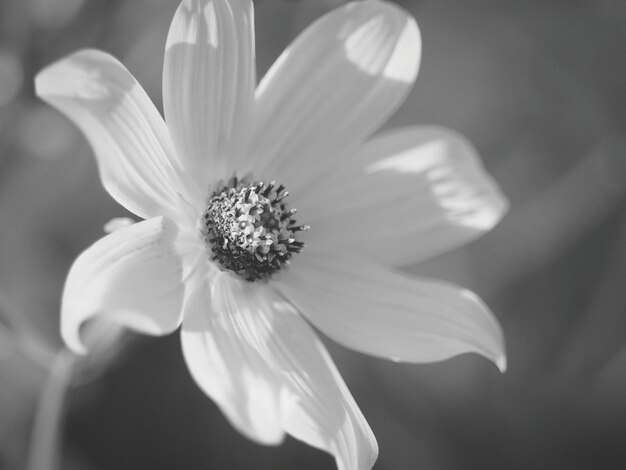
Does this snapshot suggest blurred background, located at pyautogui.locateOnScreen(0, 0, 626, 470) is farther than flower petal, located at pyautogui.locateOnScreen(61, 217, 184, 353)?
Yes

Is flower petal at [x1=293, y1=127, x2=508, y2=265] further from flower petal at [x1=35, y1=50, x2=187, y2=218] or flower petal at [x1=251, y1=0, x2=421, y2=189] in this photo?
flower petal at [x1=35, y1=50, x2=187, y2=218]

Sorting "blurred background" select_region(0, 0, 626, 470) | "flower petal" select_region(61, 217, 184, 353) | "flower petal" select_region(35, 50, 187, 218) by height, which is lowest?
"blurred background" select_region(0, 0, 626, 470)

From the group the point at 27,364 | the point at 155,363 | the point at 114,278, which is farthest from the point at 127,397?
the point at 114,278

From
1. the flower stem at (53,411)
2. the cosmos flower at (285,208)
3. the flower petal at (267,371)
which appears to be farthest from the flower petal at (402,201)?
the flower stem at (53,411)

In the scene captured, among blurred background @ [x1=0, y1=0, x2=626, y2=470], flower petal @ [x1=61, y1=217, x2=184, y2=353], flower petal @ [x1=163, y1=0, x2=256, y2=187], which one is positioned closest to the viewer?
flower petal @ [x1=61, y1=217, x2=184, y2=353]

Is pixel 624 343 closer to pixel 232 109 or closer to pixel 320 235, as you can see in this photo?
pixel 320 235

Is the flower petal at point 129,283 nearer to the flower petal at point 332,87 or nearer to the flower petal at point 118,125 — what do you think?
the flower petal at point 118,125

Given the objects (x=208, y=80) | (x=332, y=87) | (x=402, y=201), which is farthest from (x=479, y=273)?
(x=208, y=80)

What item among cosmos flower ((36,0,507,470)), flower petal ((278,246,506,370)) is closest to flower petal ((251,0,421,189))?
cosmos flower ((36,0,507,470))
